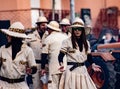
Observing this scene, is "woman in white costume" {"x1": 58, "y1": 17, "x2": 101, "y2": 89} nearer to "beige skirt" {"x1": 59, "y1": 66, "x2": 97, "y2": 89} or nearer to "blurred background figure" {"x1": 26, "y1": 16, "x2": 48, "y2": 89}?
"beige skirt" {"x1": 59, "y1": 66, "x2": 97, "y2": 89}

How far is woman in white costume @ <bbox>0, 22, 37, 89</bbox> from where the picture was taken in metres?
7.17

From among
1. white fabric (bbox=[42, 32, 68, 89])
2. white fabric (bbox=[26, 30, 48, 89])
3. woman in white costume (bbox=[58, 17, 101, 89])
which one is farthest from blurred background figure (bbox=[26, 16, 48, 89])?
woman in white costume (bbox=[58, 17, 101, 89])

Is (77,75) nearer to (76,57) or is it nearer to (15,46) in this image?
(76,57)

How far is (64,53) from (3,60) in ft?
6.23

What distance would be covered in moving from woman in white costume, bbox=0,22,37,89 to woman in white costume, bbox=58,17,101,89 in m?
1.58

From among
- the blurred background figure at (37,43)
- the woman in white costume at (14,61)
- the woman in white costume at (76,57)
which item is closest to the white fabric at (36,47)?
the blurred background figure at (37,43)

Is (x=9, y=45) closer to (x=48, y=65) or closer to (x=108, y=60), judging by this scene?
(x=48, y=65)

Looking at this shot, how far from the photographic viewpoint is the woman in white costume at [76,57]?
28.7ft

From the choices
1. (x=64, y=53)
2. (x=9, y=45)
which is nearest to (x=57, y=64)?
(x=64, y=53)

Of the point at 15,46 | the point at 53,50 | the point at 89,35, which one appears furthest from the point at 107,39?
the point at 15,46

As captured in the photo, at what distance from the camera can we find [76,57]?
28.7 ft

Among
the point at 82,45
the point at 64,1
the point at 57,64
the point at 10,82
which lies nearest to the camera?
the point at 10,82

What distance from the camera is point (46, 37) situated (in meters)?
10.1

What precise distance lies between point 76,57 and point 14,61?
1850 millimetres
